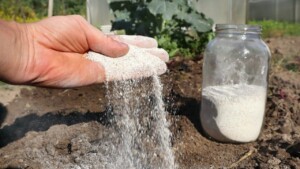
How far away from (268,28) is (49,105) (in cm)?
512

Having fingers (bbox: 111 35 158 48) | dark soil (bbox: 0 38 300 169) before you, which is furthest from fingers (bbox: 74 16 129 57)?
dark soil (bbox: 0 38 300 169)

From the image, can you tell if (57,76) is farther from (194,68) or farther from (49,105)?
(194,68)

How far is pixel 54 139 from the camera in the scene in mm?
2703

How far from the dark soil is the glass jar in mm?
92

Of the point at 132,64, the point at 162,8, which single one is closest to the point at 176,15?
the point at 162,8

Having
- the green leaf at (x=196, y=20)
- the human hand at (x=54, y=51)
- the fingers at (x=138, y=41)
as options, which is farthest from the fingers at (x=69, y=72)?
the green leaf at (x=196, y=20)

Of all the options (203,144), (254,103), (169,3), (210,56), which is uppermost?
(169,3)

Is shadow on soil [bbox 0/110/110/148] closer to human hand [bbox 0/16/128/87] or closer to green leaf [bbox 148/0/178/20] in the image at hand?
human hand [bbox 0/16/128/87]

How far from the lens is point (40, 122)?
3141 millimetres

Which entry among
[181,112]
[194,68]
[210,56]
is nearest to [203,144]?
[181,112]

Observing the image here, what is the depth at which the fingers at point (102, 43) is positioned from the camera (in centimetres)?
223

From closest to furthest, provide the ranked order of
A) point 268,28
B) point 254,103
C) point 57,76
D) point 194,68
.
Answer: point 57,76 → point 254,103 → point 194,68 → point 268,28

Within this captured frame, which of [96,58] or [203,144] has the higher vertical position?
[96,58]

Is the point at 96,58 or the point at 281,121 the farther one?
the point at 281,121
